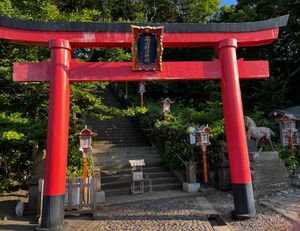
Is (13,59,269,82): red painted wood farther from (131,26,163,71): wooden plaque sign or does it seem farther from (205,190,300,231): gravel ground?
(205,190,300,231): gravel ground

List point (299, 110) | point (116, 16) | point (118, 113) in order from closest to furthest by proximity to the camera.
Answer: point (118, 113) < point (299, 110) < point (116, 16)

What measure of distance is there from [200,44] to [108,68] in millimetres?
→ 2634

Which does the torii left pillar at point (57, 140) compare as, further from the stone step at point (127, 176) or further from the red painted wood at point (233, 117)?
the red painted wood at point (233, 117)

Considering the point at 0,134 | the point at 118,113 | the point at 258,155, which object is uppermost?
the point at 118,113

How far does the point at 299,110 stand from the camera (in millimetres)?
14539

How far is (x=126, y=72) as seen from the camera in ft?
23.9

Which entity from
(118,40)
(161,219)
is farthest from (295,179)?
(118,40)

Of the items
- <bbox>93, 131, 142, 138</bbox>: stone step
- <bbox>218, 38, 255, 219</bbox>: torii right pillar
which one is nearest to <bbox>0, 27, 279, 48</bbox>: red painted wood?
<bbox>218, 38, 255, 219</bbox>: torii right pillar

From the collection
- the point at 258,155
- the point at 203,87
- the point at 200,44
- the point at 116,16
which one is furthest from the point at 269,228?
the point at 116,16

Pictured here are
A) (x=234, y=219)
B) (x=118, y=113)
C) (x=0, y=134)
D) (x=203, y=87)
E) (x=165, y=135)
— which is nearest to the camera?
(x=234, y=219)

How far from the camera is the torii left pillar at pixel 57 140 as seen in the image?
6.30m

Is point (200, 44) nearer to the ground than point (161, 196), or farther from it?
farther from it

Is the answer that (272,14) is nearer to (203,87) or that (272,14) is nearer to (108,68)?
(203,87)

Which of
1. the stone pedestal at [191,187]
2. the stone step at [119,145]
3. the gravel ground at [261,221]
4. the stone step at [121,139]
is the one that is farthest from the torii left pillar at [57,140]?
the stone step at [121,139]
